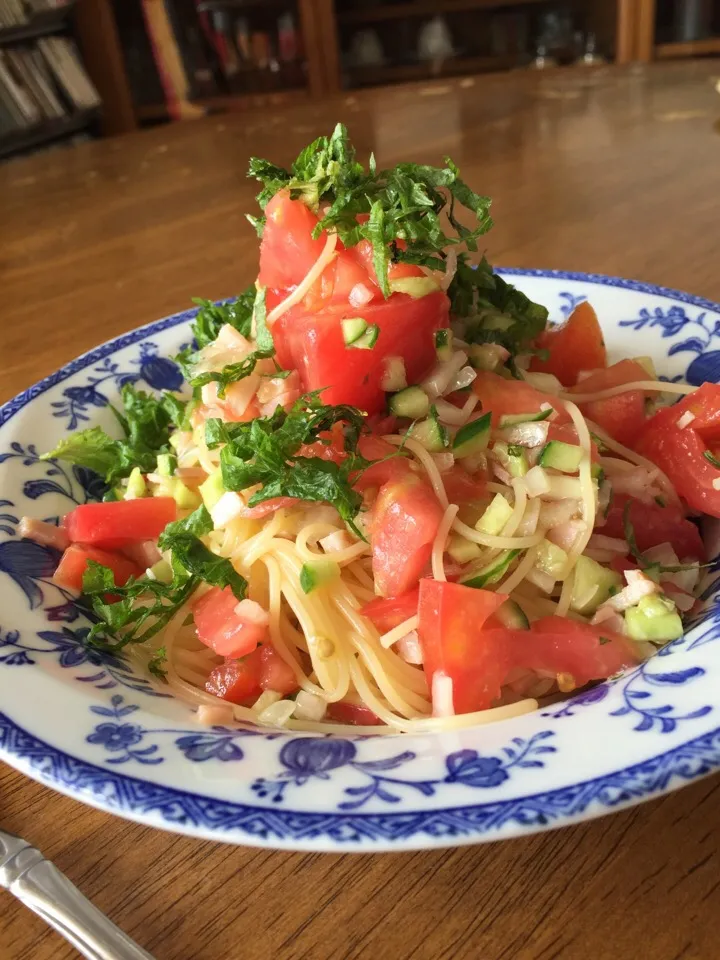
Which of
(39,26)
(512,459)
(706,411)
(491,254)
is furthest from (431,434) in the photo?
(39,26)

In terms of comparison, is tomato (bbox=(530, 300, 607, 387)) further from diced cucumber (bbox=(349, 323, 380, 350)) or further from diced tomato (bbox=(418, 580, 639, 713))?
diced tomato (bbox=(418, 580, 639, 713))

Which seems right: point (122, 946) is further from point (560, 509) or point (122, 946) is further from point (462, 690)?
point (560, 509)

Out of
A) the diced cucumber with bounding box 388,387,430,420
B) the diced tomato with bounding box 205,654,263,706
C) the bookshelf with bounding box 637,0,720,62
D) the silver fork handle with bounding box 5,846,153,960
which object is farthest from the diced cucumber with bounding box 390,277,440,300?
the bookshelf with bounding box 637,0,720,62

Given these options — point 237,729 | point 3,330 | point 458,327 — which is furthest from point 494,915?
point 3,330

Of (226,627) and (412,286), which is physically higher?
(412,286)

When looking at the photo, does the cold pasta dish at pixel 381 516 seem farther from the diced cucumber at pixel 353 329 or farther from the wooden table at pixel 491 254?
the wooden table at pixel 491 254

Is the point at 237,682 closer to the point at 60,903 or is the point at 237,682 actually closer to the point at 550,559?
the point at 60,903
